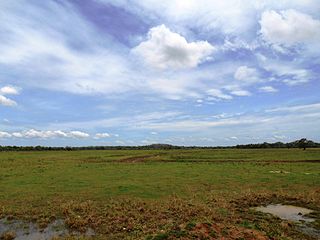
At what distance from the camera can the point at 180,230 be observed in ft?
40.9

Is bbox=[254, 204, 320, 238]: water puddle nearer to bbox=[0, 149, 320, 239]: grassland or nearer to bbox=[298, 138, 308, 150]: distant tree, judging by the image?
bbox=[0, 149, 320, 239]: grassland

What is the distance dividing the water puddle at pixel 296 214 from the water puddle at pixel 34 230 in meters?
10.2

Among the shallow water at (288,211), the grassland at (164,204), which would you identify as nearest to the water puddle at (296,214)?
the shallow water at (288,211)

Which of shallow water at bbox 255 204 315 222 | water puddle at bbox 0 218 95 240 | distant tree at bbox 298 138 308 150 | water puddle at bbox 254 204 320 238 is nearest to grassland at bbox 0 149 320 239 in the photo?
water puddle at bbox 0 218 95 240

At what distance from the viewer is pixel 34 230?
15.0 metres

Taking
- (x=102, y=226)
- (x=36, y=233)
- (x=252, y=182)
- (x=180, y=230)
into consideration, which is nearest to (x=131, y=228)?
(x=102, y=226)

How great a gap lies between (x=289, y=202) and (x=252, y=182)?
8916 mm

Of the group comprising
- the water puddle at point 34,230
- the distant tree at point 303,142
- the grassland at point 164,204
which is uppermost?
the distant tree at point 303,142

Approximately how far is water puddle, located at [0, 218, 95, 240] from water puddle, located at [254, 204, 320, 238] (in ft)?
33.4

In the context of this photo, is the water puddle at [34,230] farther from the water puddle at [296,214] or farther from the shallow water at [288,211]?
the shallow water at [288,211]

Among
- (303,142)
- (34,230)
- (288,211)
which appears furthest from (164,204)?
(303,142)

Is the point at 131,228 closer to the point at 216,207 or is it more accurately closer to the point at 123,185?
the point at 216,207

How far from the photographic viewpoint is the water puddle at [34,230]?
1415cm

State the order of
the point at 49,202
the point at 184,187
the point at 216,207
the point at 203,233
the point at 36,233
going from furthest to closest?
the point at 184,187, the point at 49,202, the point at 216,207, the point at 36,233, the point at 203,233
